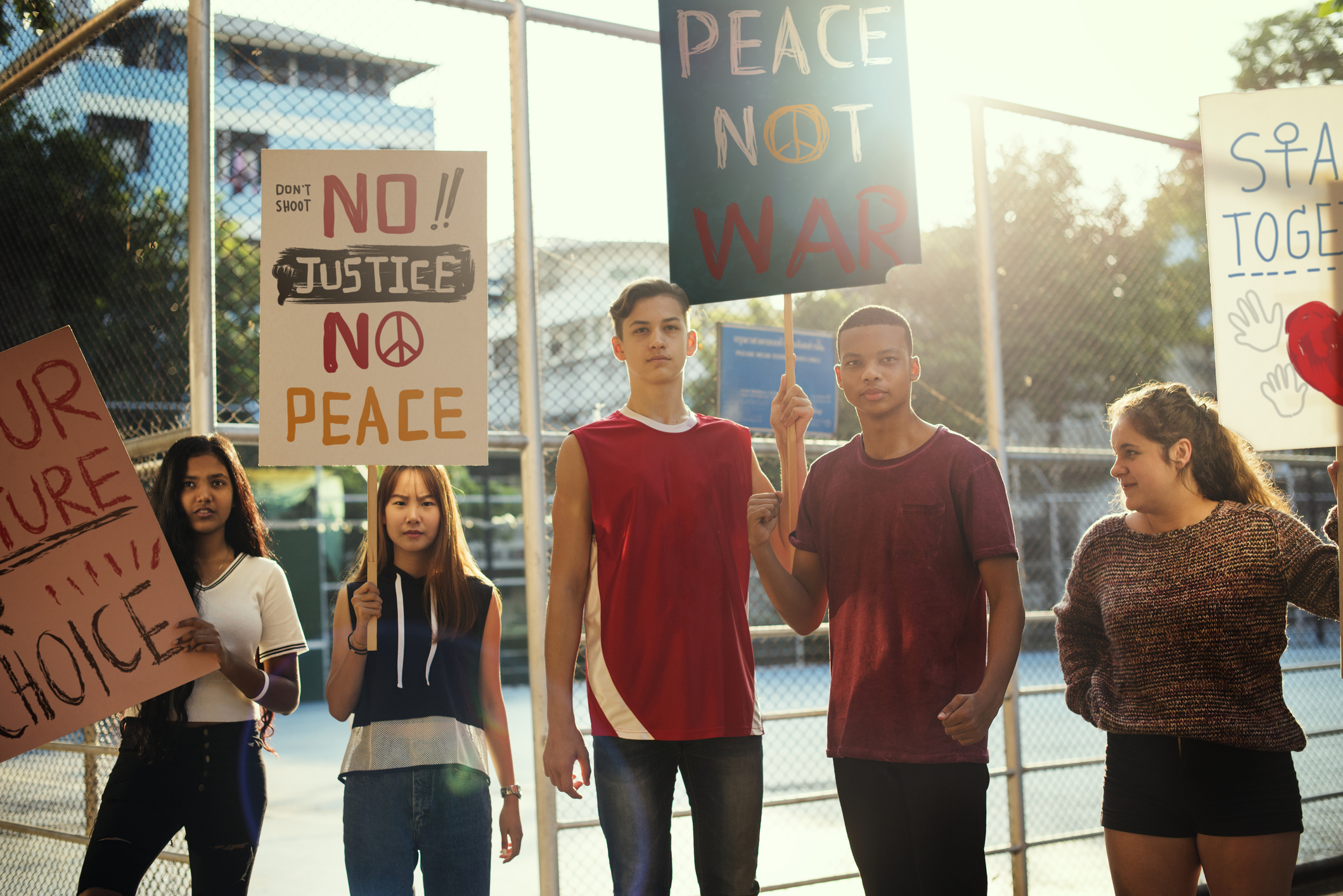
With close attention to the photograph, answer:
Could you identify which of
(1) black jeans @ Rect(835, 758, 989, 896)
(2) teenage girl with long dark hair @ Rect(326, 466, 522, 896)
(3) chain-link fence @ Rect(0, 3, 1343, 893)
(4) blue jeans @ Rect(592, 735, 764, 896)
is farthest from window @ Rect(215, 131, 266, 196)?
(1) black jeans @ Rect(835, 758, 989, 896)

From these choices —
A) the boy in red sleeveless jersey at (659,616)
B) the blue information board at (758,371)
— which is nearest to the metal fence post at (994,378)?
the blue information board at (758,371)

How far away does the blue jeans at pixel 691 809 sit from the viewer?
2.50m

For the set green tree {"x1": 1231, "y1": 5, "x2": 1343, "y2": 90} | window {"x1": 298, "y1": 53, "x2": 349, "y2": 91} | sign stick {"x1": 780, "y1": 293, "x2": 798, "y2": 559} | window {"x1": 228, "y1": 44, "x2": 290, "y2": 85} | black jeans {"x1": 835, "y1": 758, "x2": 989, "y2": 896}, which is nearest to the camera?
black jeans {"x1": 835, "y1": 758, "x2": 989, "y2": 896}

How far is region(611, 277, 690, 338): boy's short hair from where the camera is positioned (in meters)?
2.73

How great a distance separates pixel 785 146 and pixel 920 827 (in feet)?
5.75

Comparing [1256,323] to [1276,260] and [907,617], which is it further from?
[907,617]

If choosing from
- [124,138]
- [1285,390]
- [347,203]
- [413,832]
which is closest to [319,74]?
[124,138]

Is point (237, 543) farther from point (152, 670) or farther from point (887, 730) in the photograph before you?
point (887, 730)

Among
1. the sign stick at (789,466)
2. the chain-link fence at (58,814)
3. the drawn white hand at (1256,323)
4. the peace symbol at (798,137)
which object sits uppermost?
the peace symbol at (798,137)

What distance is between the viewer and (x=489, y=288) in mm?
4055

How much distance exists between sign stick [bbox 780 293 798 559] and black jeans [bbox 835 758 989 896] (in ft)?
1.98

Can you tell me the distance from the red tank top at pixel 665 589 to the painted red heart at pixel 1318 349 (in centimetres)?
151

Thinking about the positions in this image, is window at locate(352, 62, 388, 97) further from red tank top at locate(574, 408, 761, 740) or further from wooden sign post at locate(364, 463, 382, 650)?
red tank top at locate(574, 408, 761, 740)

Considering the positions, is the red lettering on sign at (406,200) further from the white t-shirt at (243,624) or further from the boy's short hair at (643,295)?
the white t-shirt at (243,624)
